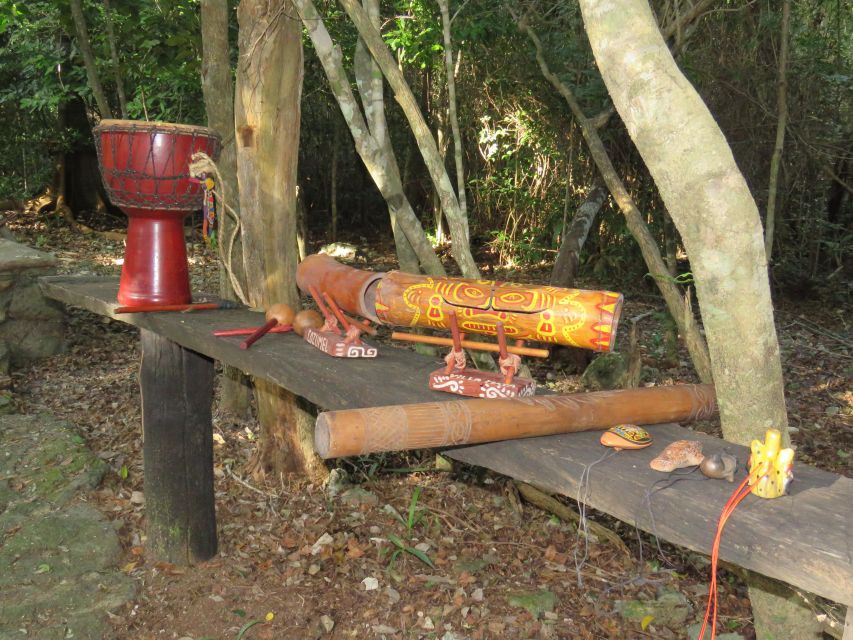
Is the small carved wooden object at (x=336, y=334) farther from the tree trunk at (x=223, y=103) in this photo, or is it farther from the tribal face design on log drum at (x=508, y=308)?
the tree trunk at (x=223, y=103)

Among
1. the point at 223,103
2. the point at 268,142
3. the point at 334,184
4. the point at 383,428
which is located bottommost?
the point at 383,428

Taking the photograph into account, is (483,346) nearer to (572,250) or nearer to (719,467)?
(719,467)

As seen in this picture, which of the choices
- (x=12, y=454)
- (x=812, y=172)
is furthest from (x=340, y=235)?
(x=12, y=454)

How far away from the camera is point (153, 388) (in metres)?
2.93

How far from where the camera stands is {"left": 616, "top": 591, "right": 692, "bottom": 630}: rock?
2873 millimetres

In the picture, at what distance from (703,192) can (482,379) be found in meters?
0.64

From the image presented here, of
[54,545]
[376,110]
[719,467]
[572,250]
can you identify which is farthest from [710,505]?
[572,250]

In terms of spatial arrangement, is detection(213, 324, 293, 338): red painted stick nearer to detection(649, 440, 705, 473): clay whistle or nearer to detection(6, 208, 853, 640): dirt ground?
detection(6, 208, 853, 640): dirt ground

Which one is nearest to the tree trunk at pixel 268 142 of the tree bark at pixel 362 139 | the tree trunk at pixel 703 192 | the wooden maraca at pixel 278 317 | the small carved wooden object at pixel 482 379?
the tree bark at pixel 362 139

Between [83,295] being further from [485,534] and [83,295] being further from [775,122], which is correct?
[775,122]

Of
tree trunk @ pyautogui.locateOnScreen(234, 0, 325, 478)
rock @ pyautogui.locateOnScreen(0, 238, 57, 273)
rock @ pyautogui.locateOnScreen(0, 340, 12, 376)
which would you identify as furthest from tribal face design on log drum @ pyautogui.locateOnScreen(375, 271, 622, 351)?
rock @ pyautogui.locateOnScreen(0, 238, 57, 273)

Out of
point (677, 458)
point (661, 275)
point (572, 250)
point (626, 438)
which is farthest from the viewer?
point (572, 250)

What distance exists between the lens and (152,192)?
9.23 ft

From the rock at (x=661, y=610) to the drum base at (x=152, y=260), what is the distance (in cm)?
196
